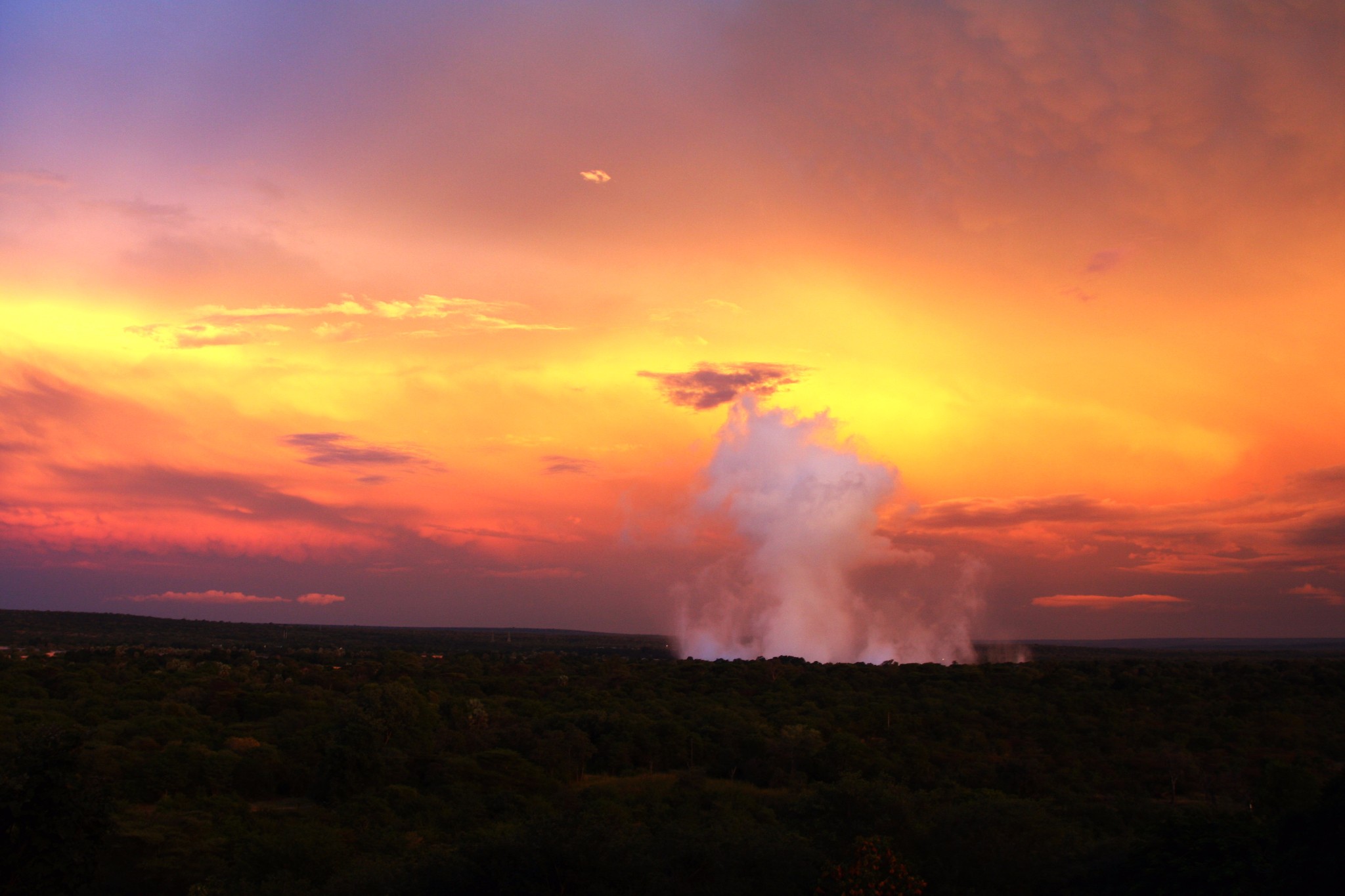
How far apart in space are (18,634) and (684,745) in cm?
13681

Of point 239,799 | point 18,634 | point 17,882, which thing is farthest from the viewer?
point 18,634

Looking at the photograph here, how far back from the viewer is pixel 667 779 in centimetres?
4791

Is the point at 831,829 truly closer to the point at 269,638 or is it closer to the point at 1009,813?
the point at 1009,813

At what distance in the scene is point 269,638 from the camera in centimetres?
18050

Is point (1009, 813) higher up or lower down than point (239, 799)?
higher up

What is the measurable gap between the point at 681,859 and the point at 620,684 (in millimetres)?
54952

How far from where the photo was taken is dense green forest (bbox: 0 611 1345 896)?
2531 cm

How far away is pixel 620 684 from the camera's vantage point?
264ft

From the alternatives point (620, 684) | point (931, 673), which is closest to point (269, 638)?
point (620, 684)

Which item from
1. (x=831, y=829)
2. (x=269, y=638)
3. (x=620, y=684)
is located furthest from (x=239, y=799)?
(x=269, y=638)

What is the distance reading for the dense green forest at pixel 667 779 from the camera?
25.3m

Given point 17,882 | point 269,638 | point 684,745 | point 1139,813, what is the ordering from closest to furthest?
point 17,882
point 1139,813
point 684,745
point 269,638

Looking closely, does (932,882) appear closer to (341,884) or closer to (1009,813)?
(1009,813)

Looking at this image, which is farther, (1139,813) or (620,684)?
(620,684)
